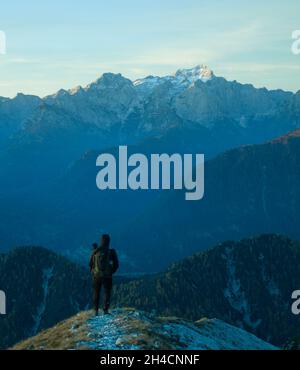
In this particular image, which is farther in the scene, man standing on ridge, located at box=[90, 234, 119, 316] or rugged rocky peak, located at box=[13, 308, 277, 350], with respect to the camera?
man standing on ridge, located at box=[90, 234, 119, 316]

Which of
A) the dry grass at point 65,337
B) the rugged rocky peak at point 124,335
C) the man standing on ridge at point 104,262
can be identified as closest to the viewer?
the rugged rocky peak at point 124,335

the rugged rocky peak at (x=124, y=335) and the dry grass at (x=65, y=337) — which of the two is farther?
the dry grass at (x=65, y=337)

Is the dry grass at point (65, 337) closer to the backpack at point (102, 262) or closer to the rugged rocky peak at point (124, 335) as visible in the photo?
the rugged rocky peak at point (124, 335)

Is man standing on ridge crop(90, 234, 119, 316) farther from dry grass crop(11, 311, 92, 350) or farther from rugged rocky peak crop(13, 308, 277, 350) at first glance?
dry grass crop(11, 311, 92, 350)

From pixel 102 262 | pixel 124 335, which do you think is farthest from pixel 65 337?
pixel 102 262

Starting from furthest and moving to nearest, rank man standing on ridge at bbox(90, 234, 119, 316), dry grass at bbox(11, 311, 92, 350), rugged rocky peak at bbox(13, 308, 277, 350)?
1. man standing on ridge at bbox(90, 234, 119, 316)
2. dry grass at bbox(11, 311, 92, 350)
3. rugged rocky peak at bbox(13, 308, 277, 350)

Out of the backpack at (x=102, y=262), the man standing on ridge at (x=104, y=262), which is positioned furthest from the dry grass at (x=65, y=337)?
the backpack at (x=102, y=262)

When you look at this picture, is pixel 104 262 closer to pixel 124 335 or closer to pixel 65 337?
pixel 124 335

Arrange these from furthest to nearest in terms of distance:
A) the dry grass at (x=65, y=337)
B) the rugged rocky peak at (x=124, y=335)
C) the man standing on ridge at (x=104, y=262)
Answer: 1. the man standing on ridge at (x=104, y=262)
2. the dry grass at (x=65, y=337)
3. the rugged rocky peak at (x=124, y=335)

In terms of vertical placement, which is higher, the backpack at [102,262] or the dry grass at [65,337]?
the backpack at [102,262]

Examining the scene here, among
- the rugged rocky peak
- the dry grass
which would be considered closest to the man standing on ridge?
the rugged rocky peak

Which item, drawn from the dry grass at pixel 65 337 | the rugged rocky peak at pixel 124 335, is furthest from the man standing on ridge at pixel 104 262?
the dry grass at pixel 65 337
